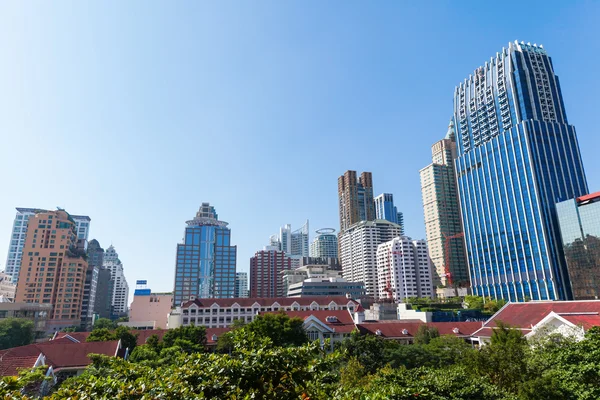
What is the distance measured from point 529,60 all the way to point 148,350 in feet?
392

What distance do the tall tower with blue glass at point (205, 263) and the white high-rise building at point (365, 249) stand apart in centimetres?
5212

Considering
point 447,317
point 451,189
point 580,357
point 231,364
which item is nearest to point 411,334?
point 447,317

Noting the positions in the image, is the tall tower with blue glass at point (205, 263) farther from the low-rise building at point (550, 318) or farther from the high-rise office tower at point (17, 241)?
the low-rise building at point (550, 318)

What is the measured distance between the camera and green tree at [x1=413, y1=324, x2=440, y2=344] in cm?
4491

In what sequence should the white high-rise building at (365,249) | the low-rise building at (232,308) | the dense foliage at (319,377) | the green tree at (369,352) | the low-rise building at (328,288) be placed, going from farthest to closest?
the white high-rise building at (365,249)
the low-rise building at (328,288)
the low-rise building at (232,308)
the green tree at (369,352)
the dense foliage at (319,377)

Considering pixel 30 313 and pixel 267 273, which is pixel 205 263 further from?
pixel 30 313

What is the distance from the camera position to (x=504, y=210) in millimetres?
97062

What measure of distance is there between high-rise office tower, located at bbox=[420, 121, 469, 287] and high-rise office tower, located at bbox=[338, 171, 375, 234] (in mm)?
34879

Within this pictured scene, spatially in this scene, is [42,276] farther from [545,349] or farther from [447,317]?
[545,349]

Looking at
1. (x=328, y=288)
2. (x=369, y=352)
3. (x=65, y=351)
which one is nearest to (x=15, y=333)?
(x=65, y=351)

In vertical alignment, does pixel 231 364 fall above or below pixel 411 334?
above

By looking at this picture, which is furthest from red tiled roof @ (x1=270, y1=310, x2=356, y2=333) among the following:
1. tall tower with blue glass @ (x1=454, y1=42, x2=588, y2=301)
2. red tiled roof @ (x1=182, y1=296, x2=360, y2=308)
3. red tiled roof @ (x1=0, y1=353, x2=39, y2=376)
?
tall tower with blue glass @ (x1=454, y1=42, x2=588, y2=301)

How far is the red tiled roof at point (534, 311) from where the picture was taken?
3636 centimetres

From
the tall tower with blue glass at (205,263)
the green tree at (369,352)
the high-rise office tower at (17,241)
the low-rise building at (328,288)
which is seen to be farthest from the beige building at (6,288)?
the green tree at (369,352)
